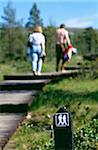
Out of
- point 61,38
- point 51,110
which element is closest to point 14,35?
point 61,38

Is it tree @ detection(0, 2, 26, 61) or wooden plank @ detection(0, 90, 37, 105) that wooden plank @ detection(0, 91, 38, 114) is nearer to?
wooden plank @ detection(0, 90, 37, 105)

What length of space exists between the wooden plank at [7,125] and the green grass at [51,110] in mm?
119

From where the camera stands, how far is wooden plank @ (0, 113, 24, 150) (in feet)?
20.9

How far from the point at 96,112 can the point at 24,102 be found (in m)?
1.33

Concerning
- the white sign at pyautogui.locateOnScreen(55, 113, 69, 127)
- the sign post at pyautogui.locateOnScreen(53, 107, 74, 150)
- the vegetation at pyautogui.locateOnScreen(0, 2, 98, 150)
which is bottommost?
the vegetation at pyautogui.locateOnScreen(0, 2, 98, 150)

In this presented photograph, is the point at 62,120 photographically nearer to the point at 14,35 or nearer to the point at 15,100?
the point at 15,100

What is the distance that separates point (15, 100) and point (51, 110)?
1146mm

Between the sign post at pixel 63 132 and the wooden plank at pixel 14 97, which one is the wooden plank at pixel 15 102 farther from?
the sign post at pixel 63 132

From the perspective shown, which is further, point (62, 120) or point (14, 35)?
point (14, 35)

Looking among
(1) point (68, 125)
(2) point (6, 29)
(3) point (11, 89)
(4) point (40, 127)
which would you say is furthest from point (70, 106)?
(2) point (6, 29)

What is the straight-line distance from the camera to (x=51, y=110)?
8.60 metres

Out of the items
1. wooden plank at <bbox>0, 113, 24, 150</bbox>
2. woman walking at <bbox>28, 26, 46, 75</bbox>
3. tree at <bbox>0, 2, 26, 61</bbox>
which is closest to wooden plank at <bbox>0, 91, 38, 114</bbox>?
wooden plank at <bbox>0, 113, 24, 150</bbox>

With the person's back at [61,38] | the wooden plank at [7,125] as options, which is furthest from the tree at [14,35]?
the wooden plank at [7,125]

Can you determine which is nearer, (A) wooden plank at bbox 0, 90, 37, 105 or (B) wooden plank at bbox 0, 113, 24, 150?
(B) wooden plank at bbox 0, 113, 24, 150
